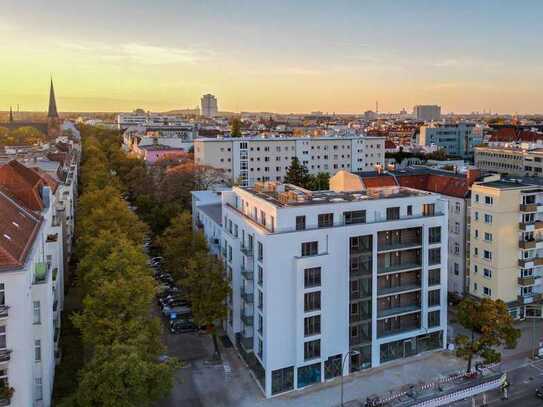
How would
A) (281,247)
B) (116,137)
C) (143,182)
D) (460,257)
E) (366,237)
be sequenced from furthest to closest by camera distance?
(116,137) < (143,182) < (460,257) < (366,237) < (281,247)

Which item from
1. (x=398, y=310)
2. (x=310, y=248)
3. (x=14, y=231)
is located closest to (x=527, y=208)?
(x=398, y=310)

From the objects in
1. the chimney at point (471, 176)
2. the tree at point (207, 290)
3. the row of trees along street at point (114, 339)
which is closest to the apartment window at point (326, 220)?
the tree at point (207, 290)

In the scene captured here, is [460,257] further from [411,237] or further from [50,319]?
[50,319]

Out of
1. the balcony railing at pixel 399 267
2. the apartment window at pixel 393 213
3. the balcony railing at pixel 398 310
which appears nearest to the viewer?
the balcony railing at pixel 399 267

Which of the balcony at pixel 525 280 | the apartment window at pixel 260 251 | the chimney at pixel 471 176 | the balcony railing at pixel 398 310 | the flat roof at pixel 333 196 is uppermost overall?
the chimney at pixel 471 176

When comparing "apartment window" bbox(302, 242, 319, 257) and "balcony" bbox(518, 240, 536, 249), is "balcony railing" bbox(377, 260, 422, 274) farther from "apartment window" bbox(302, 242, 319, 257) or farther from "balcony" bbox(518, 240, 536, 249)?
"balcony" bbox(518, 240, 536, 249)

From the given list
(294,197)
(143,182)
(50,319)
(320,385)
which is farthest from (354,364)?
(143,182)

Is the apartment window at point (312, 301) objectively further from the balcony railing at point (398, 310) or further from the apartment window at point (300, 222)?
the balcony railing at point (398, 310)
